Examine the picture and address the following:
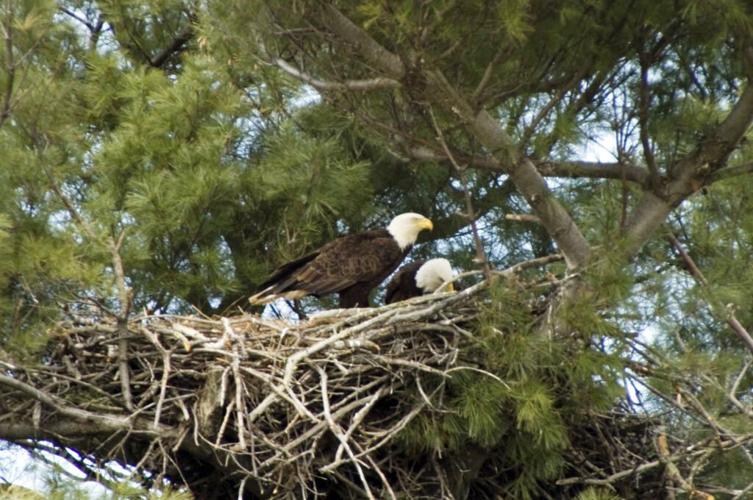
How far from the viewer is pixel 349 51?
19.8ft

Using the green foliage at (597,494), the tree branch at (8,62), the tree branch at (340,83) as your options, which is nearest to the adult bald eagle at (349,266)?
the tree branch at (340,83)

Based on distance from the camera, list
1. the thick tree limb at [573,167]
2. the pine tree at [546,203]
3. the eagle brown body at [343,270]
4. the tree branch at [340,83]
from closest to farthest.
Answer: the pine tree at [546,203] → the tree branch at [340,83] → the thick tree limb at [573,167] → the eagle brown body at [343,270]

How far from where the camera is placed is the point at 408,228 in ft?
25.6

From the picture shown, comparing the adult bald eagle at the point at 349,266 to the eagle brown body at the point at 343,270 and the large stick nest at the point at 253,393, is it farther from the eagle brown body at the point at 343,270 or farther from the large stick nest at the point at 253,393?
the large stick nest at the point at 253,393

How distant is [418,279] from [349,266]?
35cm


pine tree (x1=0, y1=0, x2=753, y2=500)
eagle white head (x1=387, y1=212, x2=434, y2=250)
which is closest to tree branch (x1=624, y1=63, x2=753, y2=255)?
pine tree (x1=0, y1=0, x2=753, y2=500)

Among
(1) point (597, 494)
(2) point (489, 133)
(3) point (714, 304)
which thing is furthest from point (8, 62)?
(1) point (597, 494)

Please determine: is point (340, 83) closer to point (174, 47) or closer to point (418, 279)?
point (418, 279)

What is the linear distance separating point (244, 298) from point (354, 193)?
0.80 m

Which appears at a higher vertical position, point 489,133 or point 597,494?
point 489,133

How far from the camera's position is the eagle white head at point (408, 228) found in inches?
305

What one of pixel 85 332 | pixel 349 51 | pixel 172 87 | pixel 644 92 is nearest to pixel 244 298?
pixel 172 87

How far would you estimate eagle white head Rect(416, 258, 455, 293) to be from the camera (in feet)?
24.6

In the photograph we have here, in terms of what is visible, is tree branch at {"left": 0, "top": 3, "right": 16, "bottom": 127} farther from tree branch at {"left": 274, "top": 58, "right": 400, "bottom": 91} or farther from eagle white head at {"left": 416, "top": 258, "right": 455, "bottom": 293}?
eagle white head at {"left": 416, "top": 258, "right": 455, "bottom": 293}
